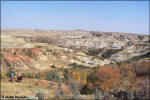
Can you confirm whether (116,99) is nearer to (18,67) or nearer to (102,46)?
(18,67)

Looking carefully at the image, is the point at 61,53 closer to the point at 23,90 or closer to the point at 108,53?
the point at 108,53

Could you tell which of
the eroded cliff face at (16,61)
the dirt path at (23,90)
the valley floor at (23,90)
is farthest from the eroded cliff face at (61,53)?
the valley floor at (23,90)

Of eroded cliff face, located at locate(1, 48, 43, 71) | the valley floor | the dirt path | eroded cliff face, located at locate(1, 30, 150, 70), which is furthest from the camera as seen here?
eroded cliff face, located at locate(1, 30, 150, 70)

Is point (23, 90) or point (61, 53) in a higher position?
point (61, 53)

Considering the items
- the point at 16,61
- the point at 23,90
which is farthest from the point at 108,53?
the point at 23,90

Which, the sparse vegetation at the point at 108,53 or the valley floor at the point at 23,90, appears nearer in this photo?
the valley floor at the point at 23,90

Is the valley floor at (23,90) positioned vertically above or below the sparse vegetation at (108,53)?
below

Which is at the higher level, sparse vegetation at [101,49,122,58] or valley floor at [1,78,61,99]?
sparse vegetation at [101,49,122,58]

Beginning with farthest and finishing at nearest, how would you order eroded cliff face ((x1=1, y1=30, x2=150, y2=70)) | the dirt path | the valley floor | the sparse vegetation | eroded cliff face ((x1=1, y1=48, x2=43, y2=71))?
1. the sparse vegetation
2. eroded cliff face ((x1=1, y1=30, x2=150, y2=70))
3. eroded cliff face ((x1=1, y1=48, x2=43, y2=71))
4. the dirt path
5. the valley floor

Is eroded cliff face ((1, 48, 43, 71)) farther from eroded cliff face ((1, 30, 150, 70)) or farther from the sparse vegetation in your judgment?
the sparse vegetation

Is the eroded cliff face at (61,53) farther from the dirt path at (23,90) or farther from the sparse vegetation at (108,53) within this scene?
the dirt path at (23,90)

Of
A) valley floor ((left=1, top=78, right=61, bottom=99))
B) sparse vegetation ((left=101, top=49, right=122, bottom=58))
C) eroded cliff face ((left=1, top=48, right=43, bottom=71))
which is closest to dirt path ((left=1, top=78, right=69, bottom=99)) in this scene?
valley floor ((left=1, top=78, right=61, bottom=99))
